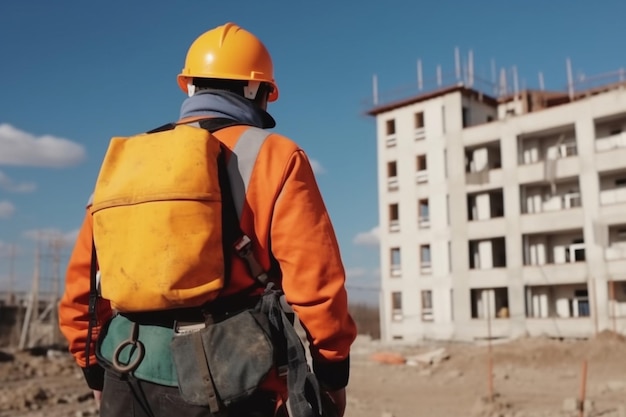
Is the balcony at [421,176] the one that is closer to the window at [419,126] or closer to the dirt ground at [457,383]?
the window at [419,126]

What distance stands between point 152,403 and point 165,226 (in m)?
0.53

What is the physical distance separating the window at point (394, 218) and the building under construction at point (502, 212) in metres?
0.08

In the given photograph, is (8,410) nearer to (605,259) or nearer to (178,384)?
(178,384)

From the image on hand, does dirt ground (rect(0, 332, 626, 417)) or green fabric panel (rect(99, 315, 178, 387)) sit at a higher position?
green fabric panel (rect(99, 315, 178, 387))

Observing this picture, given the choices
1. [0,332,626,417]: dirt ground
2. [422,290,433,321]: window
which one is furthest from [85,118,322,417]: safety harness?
[422,290,433,321]: window

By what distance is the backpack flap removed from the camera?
1.80 meters

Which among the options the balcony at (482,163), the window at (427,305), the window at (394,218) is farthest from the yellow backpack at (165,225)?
the window at (394,218)

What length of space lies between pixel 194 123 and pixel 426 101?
37220mm

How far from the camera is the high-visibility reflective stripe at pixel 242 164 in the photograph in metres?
1.92

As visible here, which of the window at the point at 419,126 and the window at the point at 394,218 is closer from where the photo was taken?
the window at the point at 419,126

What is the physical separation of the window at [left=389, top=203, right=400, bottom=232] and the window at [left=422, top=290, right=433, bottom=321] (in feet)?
13.5

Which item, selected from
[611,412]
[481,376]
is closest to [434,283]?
[481,376]

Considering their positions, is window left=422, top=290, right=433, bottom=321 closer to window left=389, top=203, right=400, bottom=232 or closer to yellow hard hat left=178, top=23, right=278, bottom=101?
window left=389, top=203, right=400, bottom=232

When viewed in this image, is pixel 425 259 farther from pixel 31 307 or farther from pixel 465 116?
pixel 31 307
